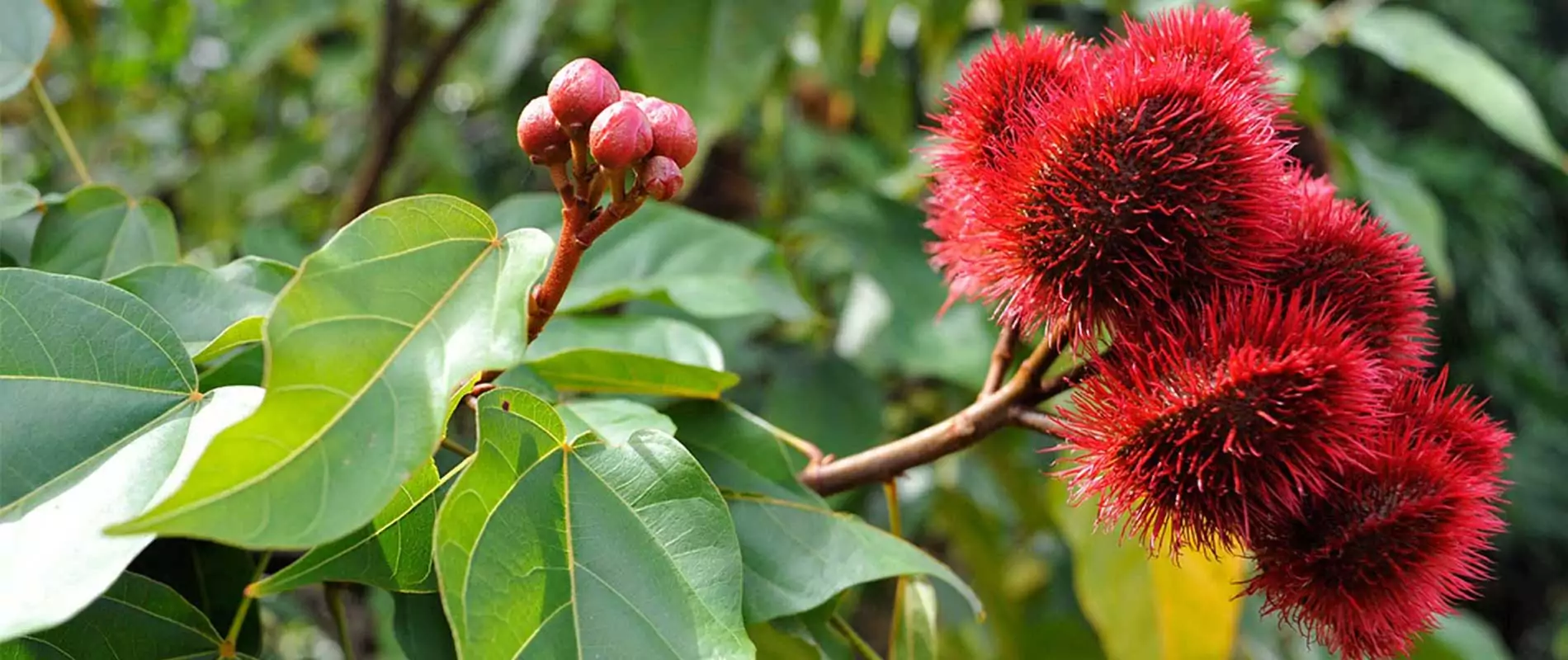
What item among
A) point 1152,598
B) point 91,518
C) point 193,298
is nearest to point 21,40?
point 193,298

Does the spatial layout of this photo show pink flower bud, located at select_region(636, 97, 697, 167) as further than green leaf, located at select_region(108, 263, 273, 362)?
No

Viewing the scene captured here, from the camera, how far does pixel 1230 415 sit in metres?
0.53

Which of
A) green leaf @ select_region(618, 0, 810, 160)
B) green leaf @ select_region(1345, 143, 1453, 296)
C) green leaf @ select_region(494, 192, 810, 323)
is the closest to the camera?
green leaf @ select_region(494, 192, 810, 323)

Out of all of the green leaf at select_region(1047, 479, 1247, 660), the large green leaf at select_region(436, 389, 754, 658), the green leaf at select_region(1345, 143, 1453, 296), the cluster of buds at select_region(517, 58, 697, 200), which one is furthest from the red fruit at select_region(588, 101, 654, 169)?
the green leaf at select_region(1345, 143, 1453, 296)

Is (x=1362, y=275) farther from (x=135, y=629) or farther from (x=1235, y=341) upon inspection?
(x=135, y=629)

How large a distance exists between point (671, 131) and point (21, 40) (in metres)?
0.60

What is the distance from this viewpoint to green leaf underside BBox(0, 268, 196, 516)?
50cm

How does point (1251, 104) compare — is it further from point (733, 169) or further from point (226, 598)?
point (733, 169)

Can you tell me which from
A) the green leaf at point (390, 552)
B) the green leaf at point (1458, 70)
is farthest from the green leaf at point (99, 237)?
the green leaf at point (1458, 70)

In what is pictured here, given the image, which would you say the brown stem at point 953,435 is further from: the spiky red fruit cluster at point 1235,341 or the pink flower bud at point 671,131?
the pink flower bud at point 671,131

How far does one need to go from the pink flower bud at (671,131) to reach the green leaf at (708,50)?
2.52 ft

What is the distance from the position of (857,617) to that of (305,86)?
2017 mm

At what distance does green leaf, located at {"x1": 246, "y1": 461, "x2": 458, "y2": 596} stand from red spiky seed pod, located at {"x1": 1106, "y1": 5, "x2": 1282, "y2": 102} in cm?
44

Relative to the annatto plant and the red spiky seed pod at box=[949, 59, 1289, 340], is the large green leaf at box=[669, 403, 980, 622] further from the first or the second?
the red spiky seed pod at box=[949, 59, 1289, 340]
